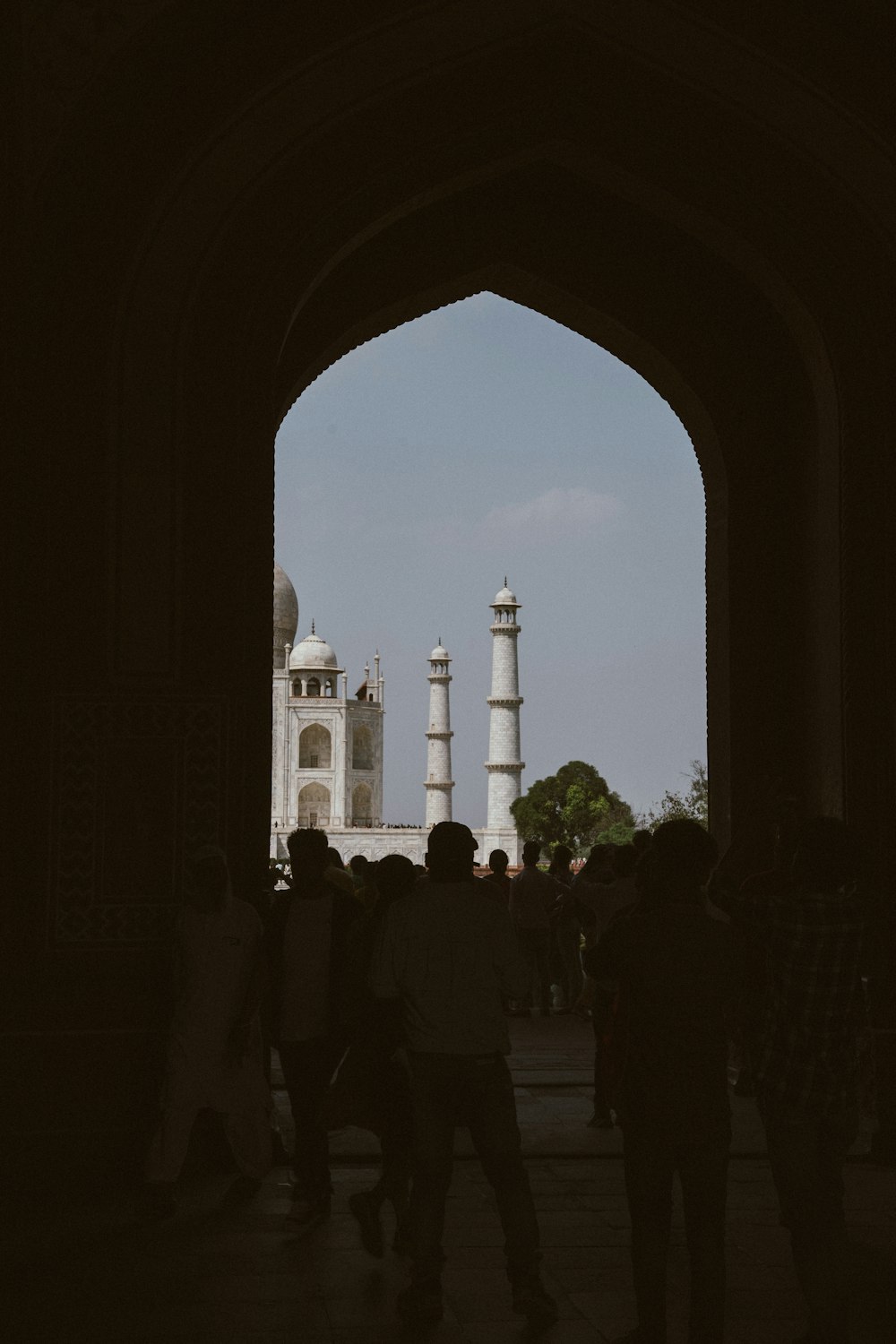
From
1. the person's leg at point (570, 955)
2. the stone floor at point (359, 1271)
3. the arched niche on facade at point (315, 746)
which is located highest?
the arched niche on facade at point (315, 746)

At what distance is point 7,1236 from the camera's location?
4.57m

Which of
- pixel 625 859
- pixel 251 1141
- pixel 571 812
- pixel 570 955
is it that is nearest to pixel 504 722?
pixel 571 812

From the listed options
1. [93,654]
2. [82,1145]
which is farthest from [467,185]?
[82,1145]

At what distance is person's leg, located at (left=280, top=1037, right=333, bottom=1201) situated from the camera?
4570mm

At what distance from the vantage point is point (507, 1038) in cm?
358

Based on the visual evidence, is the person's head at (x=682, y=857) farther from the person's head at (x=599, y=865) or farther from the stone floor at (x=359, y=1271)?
the person's head at (x=599, y=865)

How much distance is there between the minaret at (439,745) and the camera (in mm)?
58250

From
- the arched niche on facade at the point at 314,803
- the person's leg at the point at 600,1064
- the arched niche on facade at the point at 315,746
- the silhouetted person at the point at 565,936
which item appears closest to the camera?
the person's leg at the point at 600,1064

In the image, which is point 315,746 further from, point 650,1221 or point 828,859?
point 650,1221

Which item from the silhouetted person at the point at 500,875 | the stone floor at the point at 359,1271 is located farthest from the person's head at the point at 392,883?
the silhouetted person at the point at 500,875

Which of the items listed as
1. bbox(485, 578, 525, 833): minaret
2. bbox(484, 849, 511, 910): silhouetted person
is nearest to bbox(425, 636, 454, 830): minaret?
bbox(485, 578, 525, 833): minaret

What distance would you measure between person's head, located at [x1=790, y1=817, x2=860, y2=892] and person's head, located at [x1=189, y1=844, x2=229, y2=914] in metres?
2.06

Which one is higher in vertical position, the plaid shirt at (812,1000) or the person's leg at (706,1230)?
the plaid shirt at (812,1000)

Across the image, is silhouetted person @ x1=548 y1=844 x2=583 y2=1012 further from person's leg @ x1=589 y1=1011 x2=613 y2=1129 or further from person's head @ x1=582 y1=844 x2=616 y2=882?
person's leg @ x1=589 y1=1011 x2=613 y2=1129
